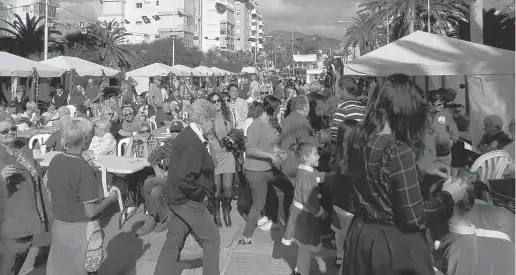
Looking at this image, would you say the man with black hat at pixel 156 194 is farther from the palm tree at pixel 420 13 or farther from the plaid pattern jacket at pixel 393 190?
the palm tree at pixel 420 13

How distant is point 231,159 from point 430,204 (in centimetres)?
461

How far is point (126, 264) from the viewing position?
5.62 m

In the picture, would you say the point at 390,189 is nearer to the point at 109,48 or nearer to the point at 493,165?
the point at 493,165

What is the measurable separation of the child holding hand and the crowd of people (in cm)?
1

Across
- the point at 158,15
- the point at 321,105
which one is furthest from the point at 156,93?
the point at 158,15

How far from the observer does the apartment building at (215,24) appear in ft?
411

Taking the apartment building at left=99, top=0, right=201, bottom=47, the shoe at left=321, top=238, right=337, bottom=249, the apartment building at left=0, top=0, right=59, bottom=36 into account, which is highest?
the apartment building at left=99, top=0, right=201, bottom=47

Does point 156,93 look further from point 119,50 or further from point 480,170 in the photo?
point 119,50

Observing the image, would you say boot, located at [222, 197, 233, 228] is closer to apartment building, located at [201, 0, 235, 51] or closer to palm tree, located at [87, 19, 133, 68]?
palm tree, located at [87, 19, 133, 68]

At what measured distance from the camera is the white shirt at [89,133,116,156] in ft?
24.8

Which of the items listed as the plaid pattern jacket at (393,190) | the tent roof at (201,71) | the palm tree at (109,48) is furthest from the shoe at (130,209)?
the palm tree at (109,48)

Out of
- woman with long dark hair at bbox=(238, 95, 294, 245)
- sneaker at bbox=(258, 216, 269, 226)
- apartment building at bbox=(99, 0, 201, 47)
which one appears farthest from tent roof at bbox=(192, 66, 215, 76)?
apartment building at bbox=(99, 0, 201, 47)

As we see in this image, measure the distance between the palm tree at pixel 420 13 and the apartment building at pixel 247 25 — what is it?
10088cm

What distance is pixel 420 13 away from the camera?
99.8 ft
